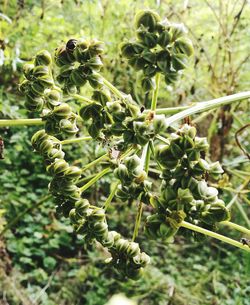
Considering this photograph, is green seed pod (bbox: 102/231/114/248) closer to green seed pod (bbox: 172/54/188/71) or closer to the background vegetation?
green seed pod (bbox: 172/54/188/71)

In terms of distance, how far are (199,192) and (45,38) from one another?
1.90 meters

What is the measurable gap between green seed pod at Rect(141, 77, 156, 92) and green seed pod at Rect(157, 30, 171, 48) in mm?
70

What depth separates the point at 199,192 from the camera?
0.74 meters

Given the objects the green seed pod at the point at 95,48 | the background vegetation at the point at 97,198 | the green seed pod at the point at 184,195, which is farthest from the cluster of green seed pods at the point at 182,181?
the background vegetation at the point at 97,198

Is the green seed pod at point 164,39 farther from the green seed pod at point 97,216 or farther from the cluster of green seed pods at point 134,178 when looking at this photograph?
the green seed pod at point 97,216

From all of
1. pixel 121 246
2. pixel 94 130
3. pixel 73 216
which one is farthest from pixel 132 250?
pixel 94 130

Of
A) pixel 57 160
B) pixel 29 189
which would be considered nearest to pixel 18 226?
pixel 29 189

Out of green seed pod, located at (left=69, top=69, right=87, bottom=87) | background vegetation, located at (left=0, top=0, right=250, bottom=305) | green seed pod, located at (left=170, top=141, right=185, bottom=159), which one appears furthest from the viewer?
background vegetation, located at (left=0, top=0, right=250, bottom=305)

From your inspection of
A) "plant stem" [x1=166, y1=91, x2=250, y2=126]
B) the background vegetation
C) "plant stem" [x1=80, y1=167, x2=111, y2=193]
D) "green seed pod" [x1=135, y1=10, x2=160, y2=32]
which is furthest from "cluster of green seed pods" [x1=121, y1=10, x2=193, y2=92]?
the background vegetation

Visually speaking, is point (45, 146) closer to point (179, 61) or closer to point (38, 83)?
point (38, 83)

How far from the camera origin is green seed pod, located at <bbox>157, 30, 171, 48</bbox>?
30.6 inches

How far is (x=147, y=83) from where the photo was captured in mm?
834

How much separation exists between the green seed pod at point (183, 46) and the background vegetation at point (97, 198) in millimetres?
1184

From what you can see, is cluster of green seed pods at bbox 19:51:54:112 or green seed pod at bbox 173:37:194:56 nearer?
green seed pod at bbox 173:37:194:56
